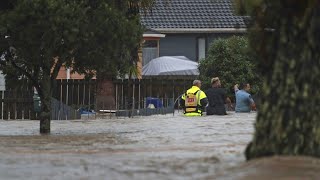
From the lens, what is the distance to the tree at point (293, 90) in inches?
248

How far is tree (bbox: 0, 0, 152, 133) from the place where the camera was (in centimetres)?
1195

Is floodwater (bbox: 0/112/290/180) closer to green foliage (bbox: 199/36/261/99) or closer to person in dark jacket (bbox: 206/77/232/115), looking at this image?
person in dark jacket (bbox: 206/77/232/115)

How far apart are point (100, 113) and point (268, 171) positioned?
Answer: 19999 millimetres

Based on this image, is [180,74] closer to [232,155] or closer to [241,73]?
[241,73]

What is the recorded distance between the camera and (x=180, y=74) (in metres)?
34.8

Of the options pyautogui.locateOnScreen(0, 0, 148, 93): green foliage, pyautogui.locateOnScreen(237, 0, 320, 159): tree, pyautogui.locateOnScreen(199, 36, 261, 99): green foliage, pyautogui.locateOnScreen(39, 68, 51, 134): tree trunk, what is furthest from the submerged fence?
pyautogui.locateOnScreen(237, 0, 320, 159): tree

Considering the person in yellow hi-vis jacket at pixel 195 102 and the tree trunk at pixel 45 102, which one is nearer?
the tree trunk at pixel 45 102

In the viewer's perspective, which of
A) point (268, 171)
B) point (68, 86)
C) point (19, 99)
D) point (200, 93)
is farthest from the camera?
point (68, 86)

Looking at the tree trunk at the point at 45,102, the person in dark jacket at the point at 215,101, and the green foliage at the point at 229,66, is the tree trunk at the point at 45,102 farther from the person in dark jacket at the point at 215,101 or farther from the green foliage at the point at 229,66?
the green foliage at the point at 229,66

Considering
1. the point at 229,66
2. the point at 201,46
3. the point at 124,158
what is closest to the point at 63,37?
the point at 124,158

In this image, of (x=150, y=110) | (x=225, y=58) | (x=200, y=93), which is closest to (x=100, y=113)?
(x=150, y=110)

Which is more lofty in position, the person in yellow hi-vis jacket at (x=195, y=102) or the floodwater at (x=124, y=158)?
the person in yellow hi-vis jacket at (x=195, y=102)

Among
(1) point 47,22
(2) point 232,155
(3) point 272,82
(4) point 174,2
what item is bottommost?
(2) point 232,155

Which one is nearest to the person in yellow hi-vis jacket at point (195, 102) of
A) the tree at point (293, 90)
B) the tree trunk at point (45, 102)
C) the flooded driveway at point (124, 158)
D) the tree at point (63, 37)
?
the tree at point (63, 37)
